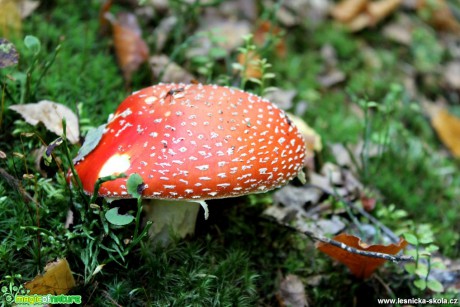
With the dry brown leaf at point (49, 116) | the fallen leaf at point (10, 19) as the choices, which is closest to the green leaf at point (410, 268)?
the dry brown leaf at point (49, 116)

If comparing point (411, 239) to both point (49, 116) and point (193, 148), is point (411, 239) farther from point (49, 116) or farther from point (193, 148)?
point (49, 116)

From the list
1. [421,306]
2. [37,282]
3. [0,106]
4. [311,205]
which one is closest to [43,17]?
[0,106]

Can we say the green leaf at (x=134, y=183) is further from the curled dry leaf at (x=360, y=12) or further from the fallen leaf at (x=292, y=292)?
the curled dry leaf at (x=360, y=12)

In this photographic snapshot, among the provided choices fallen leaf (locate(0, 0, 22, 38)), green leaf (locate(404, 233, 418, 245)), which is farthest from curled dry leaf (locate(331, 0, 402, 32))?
fallen leaf (locate(0, 0, 22, 38))

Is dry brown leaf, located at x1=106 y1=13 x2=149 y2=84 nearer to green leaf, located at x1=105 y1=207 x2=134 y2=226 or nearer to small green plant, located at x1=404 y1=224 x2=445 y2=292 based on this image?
green leaf, located at x1=105 y1=207 x2=134 y2=226

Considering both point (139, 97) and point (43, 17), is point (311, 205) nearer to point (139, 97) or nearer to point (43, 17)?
point (139, 97)

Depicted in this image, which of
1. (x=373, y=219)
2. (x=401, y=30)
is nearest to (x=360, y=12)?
(x=401, y=30)
